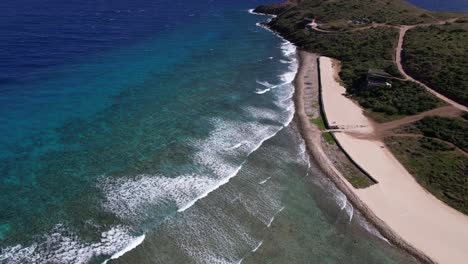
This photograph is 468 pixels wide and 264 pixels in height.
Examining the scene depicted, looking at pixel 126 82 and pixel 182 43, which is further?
pixel 182 43

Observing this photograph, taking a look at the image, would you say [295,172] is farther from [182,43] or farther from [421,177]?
[182,43]

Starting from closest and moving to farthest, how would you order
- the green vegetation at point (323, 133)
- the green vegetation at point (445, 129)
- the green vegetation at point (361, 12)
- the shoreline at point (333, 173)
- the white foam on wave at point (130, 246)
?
1. the white foam on wave at point (130, 246)
2. the shoreline at point (333, 173)
3. the green vegetation at point (445, 129)
4. the green vegetation at point (323, 133)
5. the green vegetation at point (361, 12)

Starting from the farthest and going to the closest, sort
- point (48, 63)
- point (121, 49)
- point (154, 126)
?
point (121, 49) → point (48, 63) → point (154, 126)

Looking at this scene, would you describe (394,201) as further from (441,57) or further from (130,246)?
(441,57)

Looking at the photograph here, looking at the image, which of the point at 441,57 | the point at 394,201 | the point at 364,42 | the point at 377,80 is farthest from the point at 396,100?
the point at 364,42

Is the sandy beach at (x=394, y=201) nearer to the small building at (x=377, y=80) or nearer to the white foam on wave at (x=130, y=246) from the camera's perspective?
the small building at (x=377, y=80)

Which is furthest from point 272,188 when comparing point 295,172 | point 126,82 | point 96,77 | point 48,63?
point 48,63

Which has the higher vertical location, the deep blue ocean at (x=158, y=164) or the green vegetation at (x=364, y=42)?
the green vegetation at (x=364, y=42)

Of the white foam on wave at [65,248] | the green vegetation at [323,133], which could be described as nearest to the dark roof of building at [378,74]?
the green vegetation at [323,133]
